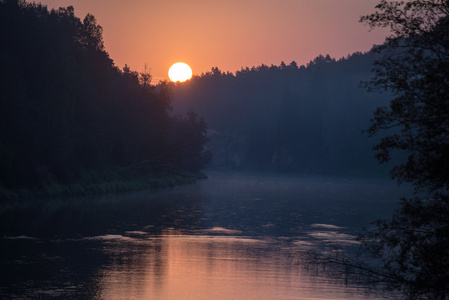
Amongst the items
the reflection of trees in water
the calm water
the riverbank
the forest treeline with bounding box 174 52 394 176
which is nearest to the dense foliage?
the calm water

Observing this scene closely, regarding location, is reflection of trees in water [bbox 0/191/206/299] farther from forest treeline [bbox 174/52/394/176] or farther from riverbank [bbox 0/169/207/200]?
forest treeline [bbox 174/52/394/176]

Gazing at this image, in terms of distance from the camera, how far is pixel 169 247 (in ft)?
101

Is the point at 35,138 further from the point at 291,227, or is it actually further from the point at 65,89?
the point at 291,227

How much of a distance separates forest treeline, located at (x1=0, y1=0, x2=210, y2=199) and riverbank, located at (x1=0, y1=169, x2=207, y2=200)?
10.6 inches

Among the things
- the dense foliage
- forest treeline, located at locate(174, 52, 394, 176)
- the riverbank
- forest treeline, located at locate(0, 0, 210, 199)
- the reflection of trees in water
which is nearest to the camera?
the dense foliage

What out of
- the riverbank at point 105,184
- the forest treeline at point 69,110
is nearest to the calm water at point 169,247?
the riverbank at point 105,184

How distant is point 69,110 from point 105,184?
8225mm

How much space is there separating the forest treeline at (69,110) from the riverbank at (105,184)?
0.27 metres

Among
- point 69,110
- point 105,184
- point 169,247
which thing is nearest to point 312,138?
point 105,184

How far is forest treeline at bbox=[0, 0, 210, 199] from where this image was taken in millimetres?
52531

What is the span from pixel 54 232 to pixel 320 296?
17.8 m

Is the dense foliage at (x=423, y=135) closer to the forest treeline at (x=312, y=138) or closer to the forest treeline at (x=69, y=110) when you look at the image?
the forest treeline at (x=69, y=110)

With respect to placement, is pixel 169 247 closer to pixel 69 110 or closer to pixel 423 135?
pixel 423 135

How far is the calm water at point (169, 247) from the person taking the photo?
21.5 metres
